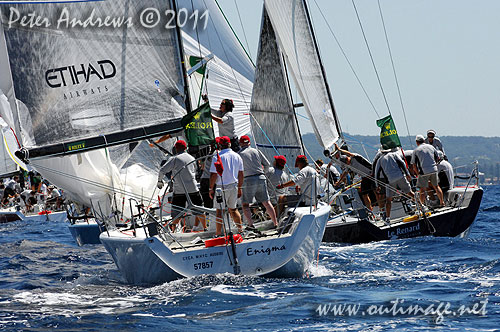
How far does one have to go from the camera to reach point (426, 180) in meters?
15.1

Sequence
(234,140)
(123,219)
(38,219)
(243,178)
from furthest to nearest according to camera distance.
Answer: (38,219) → (123,219) → (234,140) → (243,178)

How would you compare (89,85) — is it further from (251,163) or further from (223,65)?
(223,65)

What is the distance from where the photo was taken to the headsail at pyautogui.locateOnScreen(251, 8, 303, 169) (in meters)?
17.7

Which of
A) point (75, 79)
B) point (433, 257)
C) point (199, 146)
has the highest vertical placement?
point (75, 79)

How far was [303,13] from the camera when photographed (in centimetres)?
1753

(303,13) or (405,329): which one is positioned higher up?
(303,13)

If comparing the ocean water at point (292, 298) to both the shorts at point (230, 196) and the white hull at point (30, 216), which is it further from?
the white hull at point (30, 216)

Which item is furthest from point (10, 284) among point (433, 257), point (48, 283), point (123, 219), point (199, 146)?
point (433, 257)

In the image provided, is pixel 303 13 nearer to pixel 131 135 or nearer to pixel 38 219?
pixel 131 135

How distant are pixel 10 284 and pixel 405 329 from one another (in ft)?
19.8

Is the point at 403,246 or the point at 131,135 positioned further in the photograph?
the point at 403,246

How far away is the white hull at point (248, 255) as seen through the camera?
931 cm

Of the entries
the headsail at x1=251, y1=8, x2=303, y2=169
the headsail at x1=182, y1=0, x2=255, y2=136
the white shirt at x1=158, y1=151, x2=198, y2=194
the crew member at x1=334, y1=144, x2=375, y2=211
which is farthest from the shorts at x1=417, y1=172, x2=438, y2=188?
the white shirt at x1=158, y1=151, x2=198, y2=194

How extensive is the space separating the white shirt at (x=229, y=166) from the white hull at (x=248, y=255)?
0.85 meters
